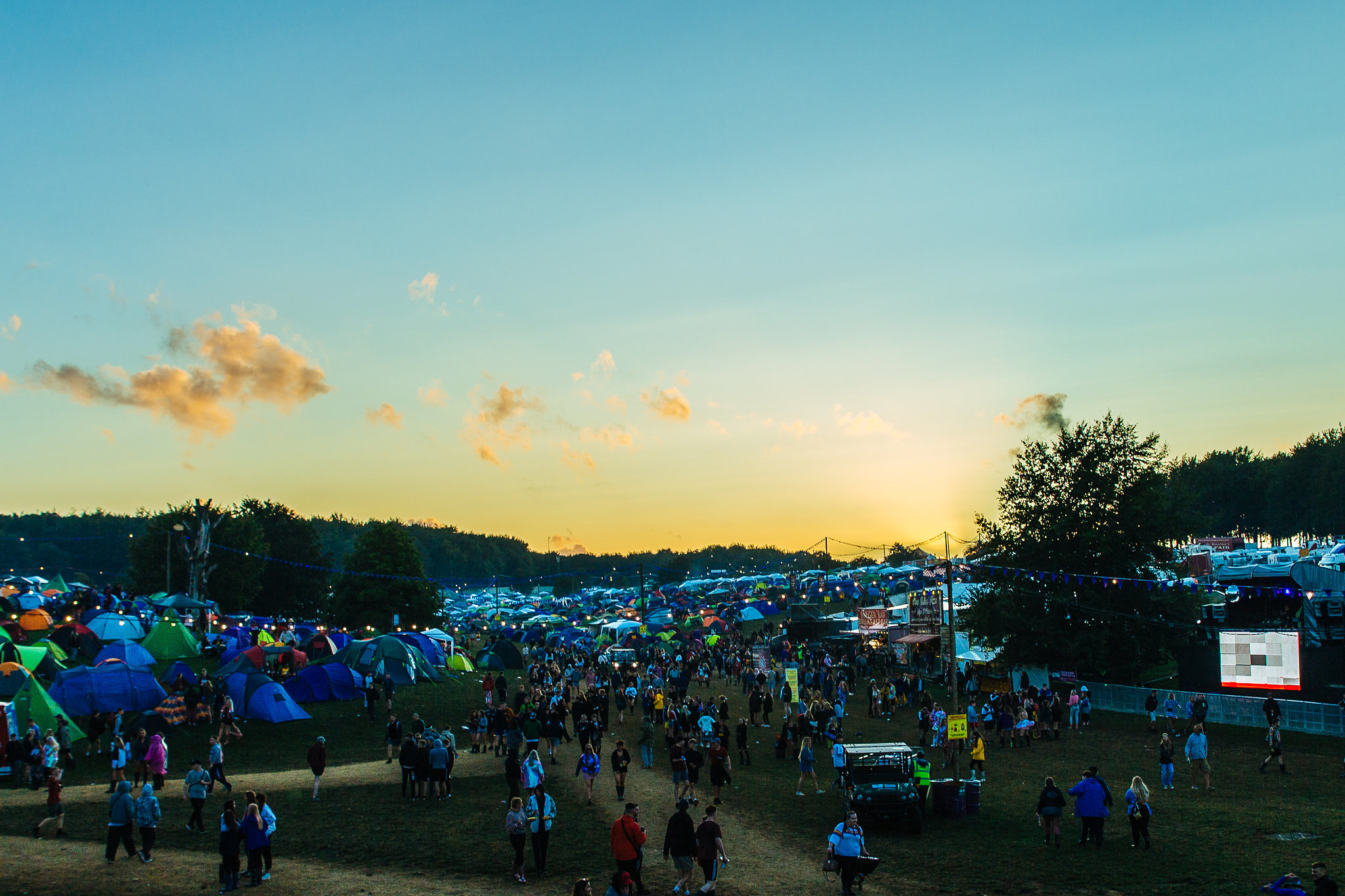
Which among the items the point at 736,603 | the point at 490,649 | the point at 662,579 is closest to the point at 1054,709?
the point at 490,649

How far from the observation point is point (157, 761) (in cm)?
1984

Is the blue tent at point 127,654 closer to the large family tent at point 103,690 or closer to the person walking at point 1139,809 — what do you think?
the large family tent at point 103,690

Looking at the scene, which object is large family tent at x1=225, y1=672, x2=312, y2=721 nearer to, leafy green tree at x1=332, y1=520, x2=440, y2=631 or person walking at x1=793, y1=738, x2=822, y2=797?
person walking at x1=793, y1=738, x2=822, y2=797

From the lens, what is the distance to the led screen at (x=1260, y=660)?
103 ft

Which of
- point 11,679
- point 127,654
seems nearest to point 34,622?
point 127,654

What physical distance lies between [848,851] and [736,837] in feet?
14.0

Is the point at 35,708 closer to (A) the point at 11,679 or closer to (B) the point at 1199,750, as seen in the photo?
(A) the point at 11,679

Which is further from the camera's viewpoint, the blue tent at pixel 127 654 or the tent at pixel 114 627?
the tent at pixel 114 627

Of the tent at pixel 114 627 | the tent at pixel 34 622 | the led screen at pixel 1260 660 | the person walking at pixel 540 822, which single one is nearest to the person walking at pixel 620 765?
the person walking at pixel 540 822

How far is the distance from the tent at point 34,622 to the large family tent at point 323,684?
2129cm

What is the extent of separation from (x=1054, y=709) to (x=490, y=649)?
29.9 m

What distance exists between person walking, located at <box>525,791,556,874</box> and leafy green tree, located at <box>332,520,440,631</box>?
178 feet

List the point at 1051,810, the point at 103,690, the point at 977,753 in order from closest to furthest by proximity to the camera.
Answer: the point at 1051,810 → the point at 977,753 → the point at 103,690

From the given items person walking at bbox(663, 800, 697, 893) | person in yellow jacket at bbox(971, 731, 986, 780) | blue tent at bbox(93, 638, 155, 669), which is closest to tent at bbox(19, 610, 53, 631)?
blue tent at bbox(93, 638, 155, 669)
